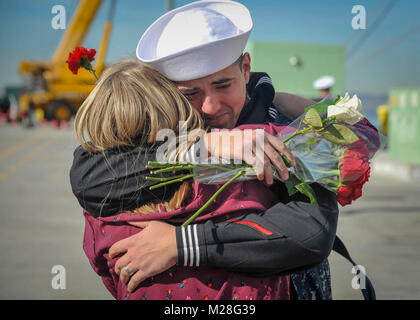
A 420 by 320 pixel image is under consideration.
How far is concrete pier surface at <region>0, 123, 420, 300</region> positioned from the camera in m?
4.35

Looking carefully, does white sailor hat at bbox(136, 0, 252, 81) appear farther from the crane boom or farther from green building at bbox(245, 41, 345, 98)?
the crane boom

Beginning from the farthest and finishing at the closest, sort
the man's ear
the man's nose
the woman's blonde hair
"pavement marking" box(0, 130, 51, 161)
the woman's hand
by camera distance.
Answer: "pavement marking" box(0, 130, 51, 161)
the man's ear
the man's nose
the woman's blonde hair
the woman's hand

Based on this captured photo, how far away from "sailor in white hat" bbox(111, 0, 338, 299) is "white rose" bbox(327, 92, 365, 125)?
0.18 m

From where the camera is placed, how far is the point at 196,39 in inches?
56.1

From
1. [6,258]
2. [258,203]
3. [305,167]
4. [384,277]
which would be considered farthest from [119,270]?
[6,258]

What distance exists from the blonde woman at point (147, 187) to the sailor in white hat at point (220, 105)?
0.16 feet

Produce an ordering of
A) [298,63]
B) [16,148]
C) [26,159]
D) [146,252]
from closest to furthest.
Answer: [146,252] → [298,63] → [26,159] → [16,148]

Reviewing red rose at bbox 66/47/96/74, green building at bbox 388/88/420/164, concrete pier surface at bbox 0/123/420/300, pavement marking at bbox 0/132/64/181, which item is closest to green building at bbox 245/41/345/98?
concrete pier surface at bbox 0/123/420/300

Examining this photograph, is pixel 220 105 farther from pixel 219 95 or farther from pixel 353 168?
pixel 353 168

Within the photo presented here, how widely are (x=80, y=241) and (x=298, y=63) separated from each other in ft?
12.7

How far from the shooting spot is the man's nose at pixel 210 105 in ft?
4.76

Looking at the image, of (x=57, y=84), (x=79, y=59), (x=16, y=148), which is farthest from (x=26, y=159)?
(x=57, y=84)
